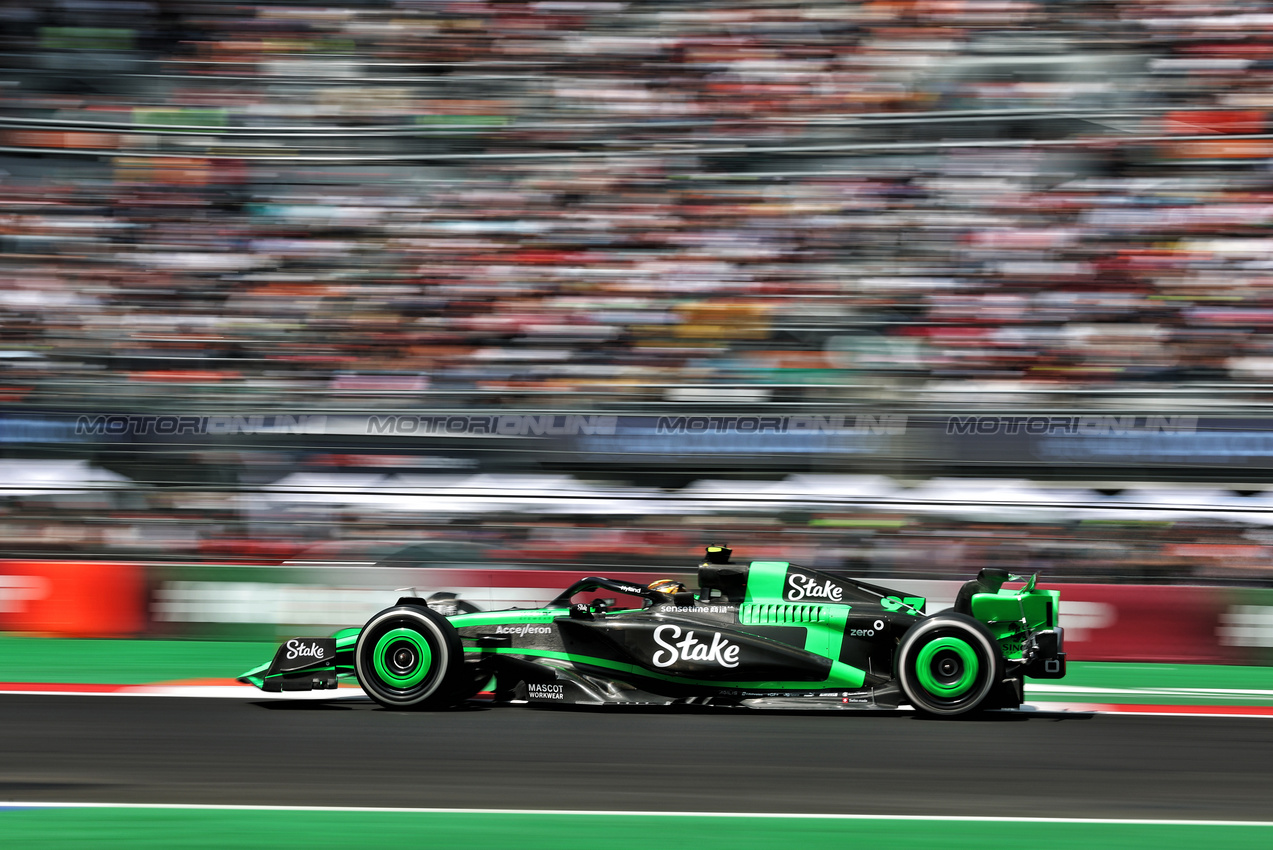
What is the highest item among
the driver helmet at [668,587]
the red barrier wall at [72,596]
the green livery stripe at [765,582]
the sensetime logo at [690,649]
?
the green livery stripe at [765,582]

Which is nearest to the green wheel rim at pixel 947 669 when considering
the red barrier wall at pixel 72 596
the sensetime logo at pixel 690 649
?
the sensetime logo at pixel 690 649

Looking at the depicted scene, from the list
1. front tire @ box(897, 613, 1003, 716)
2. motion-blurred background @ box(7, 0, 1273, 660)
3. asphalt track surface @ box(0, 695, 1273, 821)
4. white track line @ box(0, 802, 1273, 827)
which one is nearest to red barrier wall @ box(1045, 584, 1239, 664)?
A: motion-blurred background @ box(7, 0, 1273, 660)

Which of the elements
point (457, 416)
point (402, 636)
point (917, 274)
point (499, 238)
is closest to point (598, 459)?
point (457, 416)

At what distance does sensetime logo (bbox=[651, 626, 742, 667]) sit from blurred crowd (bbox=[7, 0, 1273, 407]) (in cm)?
562

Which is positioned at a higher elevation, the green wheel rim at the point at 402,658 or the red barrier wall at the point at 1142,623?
the red barrier wall at the point at 1142,623

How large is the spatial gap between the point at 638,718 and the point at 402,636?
1.23 m

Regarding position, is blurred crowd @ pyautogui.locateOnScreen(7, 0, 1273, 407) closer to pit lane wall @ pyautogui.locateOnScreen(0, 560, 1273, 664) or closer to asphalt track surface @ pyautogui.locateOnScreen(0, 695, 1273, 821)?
pit lane wall @ pyautogui.locateOnScreen(0, 560, 1273, 664)

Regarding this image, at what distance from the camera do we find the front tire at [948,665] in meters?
6.88

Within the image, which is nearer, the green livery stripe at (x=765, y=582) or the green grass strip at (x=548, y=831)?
the green grass strip at (x=548, y=831)

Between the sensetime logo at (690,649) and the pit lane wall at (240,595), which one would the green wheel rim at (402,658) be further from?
the pit lane wall at (240,595)

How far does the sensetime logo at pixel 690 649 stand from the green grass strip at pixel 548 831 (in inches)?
77.6

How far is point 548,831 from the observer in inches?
191

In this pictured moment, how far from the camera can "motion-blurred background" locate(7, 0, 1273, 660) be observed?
11.6 metres

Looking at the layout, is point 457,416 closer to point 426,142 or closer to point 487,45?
point 426,142
